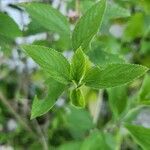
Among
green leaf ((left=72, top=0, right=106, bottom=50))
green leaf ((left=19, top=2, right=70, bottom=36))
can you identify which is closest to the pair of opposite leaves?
green leaf ((left=72, top=0, right=106, bottom=50))

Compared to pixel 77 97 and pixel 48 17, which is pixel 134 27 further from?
pixel 77 97

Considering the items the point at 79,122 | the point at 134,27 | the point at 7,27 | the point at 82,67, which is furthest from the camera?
the point at 134,27

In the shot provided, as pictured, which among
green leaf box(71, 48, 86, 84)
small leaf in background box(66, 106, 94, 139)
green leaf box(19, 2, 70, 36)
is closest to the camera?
green leaf box(71, 48, 86, 84)

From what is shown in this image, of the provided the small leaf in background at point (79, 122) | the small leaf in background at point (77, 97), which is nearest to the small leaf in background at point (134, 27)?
the small leaf in background at point (79, 122)

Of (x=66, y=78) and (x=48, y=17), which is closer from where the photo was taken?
(x=66, y=78)

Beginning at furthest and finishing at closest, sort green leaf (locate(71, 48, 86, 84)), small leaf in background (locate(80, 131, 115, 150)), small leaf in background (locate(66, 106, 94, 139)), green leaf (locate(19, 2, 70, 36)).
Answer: small leaf in background (locate(66, 106, 94, 139)), small leaf in background (locate(80, 131, 115, 150)), green leaf (locate(19, 2, 70, 36)), green leaf (locate(71, 48, 86, 84))

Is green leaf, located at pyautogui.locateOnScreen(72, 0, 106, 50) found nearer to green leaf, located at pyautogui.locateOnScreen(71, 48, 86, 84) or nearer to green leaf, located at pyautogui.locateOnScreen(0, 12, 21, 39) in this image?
green leaf, located at pyautogui.locateOnScreen(71, 48, 86, 84)

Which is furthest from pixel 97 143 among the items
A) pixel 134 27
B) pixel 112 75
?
pixel 134 27
